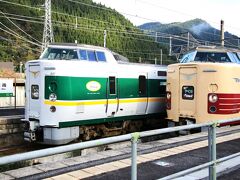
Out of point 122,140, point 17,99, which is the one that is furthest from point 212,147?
point 17,99

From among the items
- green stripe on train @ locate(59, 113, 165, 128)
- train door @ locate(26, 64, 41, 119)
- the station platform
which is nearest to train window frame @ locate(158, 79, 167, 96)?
green stripe on train @ locate(59, 113, 165, 128)

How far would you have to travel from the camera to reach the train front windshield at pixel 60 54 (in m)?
12.3

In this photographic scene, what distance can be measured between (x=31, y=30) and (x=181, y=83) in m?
77.6

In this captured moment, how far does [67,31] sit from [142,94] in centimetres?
7771

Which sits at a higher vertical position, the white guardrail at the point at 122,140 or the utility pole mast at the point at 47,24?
the utility pole mast at the point at 47,24

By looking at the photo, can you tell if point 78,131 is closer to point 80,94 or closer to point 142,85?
point 80,94

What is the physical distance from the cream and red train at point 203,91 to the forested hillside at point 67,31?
62.9m

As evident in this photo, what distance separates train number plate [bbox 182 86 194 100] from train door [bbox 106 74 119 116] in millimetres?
2277

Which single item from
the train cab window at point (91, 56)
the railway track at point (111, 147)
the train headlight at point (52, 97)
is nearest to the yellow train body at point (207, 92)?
the railway track at point (111, 147)

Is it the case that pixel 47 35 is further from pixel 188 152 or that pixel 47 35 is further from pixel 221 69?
pixel 188 152

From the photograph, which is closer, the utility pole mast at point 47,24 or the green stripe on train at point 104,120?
the green stripe on train at point 104,120

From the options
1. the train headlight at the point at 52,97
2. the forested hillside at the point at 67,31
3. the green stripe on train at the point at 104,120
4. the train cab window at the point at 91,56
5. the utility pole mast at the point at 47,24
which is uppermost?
the forested hillside at the point at 67,31

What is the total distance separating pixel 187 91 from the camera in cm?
1223

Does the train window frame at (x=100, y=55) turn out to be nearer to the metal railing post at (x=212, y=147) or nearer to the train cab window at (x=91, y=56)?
the train cab window at (x=91, y=56)
